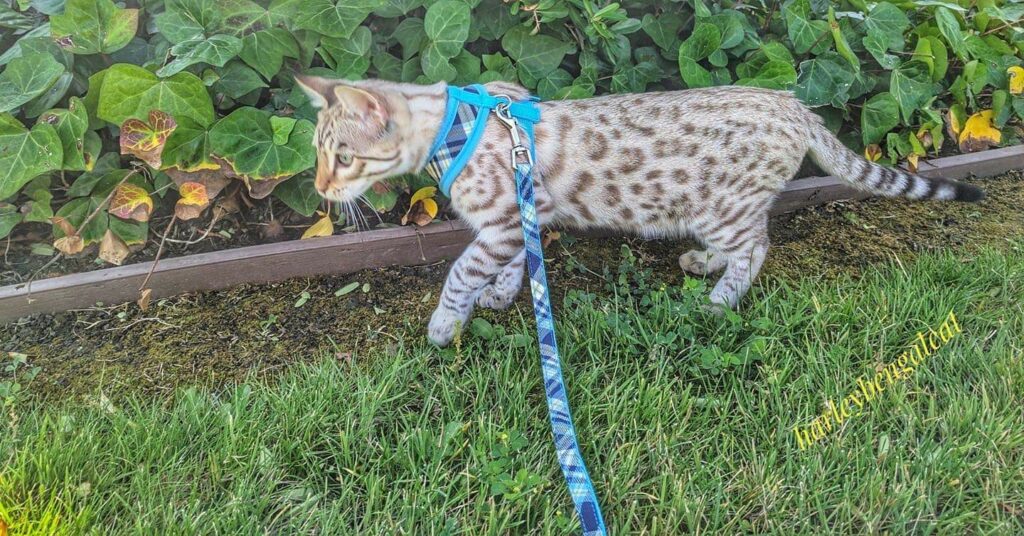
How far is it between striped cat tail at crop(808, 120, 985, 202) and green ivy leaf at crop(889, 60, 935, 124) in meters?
0.62

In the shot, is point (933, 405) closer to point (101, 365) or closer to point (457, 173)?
point (457, 173)

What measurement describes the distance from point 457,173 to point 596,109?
0.68m

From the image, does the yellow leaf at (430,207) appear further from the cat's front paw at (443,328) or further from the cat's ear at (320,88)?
the cat's ear at (320,88)

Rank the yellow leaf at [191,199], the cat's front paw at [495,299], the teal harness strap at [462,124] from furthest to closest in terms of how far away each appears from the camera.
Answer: the cat's front paw at [495,299] < the yellow leaf at [191,199] < the teal harness strap at [462,124]

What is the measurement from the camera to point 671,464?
222 cm

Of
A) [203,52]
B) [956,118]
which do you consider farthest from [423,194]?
[956,118]

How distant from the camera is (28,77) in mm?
2605

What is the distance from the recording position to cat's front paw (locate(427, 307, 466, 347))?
2.75m

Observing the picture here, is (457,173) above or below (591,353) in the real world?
above

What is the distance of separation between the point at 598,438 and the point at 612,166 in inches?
43.5

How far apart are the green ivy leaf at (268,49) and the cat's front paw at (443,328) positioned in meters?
1.23

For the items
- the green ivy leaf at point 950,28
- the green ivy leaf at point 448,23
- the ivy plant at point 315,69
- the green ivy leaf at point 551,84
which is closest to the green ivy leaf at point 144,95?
the ivy plant at point 315,69

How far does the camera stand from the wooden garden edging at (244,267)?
9.47ft

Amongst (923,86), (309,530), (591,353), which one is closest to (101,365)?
(309,530)
